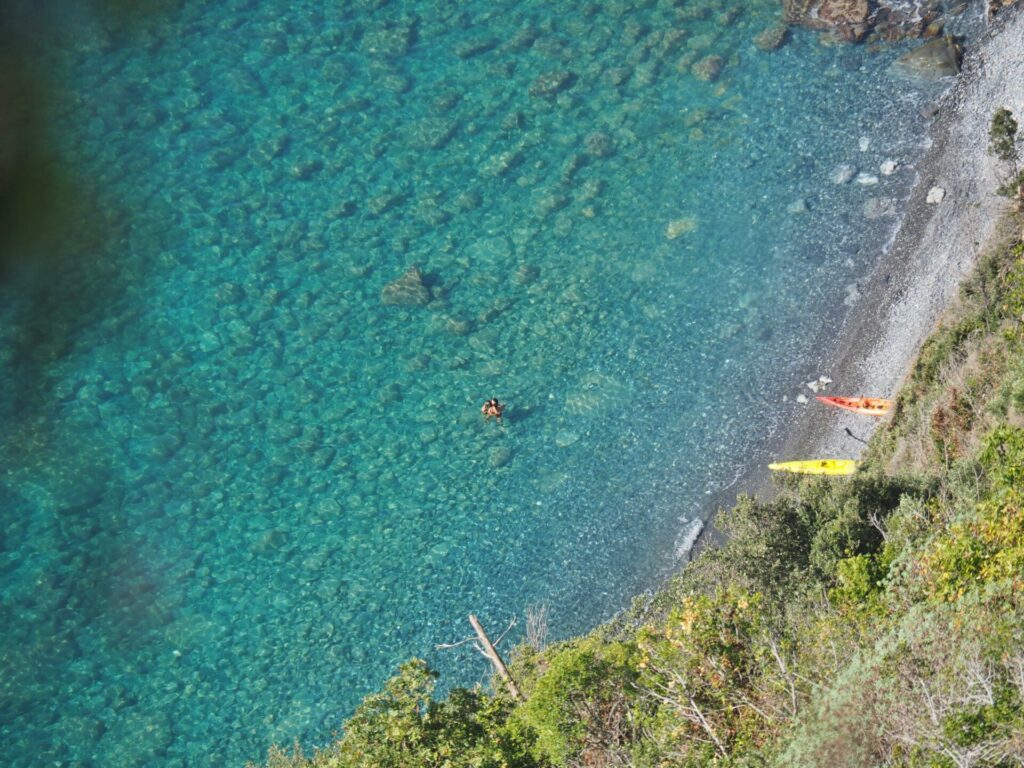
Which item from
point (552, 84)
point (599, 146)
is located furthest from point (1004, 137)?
point (552, 84)

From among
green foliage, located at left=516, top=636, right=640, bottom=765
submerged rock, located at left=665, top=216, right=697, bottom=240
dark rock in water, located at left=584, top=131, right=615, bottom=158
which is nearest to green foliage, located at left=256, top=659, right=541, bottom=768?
green foliage, located at left=516, top=636, right=640, bottom=765

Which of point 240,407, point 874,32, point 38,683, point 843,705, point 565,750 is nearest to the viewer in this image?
point 843,705

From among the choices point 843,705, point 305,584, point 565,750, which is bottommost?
point 305,584

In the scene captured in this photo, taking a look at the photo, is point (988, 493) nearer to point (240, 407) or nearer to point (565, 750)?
point (565, 750)

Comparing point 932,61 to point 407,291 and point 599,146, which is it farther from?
point 407,291

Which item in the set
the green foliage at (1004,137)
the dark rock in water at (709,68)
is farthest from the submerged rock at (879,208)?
the dark rock in water at (709,68)

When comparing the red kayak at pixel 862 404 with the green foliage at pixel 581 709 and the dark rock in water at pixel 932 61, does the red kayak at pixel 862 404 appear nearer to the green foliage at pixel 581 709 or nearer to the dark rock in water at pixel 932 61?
the dark rock in water at pixel 932 61

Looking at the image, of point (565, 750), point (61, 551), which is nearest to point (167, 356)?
point (61, 551)
